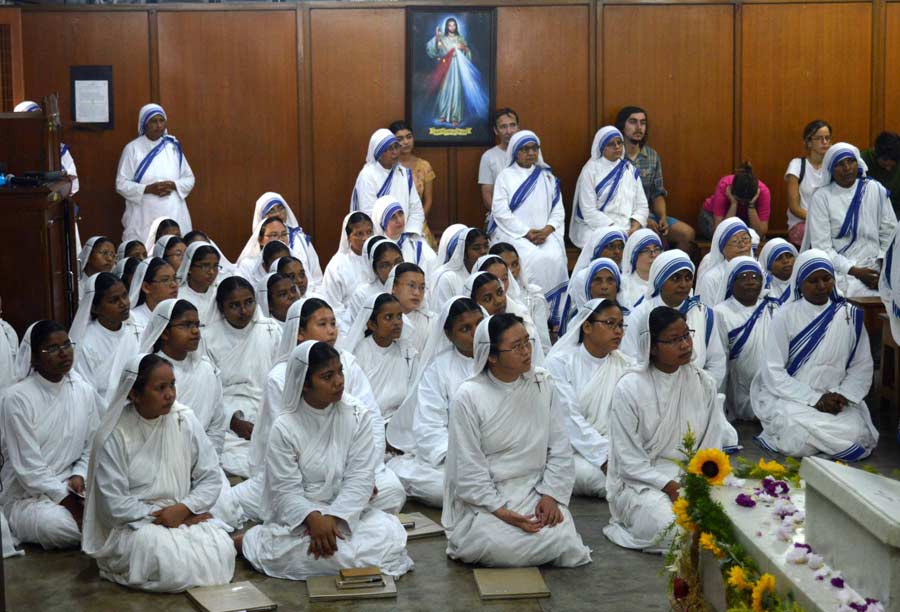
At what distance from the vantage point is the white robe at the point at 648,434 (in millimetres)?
5684

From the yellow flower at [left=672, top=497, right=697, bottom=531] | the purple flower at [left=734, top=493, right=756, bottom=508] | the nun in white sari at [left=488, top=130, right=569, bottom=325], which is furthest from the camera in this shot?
the nun in white sari at [left=488, top=130, right=569, bottom=325]

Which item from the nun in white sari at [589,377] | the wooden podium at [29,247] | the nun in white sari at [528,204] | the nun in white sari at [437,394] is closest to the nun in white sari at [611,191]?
the nun in white sari at [528,204]

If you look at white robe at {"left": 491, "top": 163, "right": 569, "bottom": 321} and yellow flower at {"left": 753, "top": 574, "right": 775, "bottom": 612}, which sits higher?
white robe at {"left": 491, "top": 163, "right": 569, "bottom": 321}

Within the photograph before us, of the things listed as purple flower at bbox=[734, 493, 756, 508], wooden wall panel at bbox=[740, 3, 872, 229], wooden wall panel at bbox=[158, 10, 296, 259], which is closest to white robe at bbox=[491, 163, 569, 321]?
wooden wall panel at bbox=[158, 10, 296, 259]

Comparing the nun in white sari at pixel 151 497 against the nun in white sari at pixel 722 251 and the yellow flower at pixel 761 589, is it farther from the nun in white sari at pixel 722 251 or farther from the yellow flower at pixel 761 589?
the nun in white sari at pixel 722 251

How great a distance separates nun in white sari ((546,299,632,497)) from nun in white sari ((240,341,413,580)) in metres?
1.40

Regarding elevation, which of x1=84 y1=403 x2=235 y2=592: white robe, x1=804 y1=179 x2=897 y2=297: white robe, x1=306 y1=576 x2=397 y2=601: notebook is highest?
x1=804 y1=179 x2=897 y2=297: white robe

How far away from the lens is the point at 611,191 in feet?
36.0

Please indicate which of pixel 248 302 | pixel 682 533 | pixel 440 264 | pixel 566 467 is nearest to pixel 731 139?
pixel 440 264

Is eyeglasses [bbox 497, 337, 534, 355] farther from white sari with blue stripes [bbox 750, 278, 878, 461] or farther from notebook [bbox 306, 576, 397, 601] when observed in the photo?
white sari with blue stripes [bbox 750, 278, 878, 461]

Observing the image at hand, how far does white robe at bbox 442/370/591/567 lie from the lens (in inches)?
212

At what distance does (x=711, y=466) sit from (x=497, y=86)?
316 inches

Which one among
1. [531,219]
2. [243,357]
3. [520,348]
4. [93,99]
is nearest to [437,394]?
[520,348]

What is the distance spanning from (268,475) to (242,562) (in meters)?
0.44
